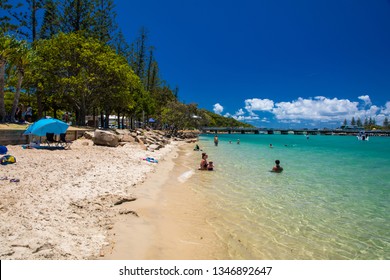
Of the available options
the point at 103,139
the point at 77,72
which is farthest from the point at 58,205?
the point at 77,72

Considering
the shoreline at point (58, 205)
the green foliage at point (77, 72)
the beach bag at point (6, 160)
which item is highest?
the green foliage at point (77, 72)

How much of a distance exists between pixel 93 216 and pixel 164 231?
1672mm

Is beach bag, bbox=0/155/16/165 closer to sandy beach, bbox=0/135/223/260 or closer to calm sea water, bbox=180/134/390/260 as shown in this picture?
sandy beach, bbox=0/135/223/260

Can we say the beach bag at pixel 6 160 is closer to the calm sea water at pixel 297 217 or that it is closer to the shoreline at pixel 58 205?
the shoreline at pixel 58 205

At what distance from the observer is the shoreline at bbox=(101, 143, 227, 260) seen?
5.48 meters

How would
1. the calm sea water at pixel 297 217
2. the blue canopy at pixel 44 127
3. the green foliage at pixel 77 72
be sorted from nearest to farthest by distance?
the calm sea water at pixel 297 217
the blue canopy at pixel 44 127
the green foliage at pixel 77 72

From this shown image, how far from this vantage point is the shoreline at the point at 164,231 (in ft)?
18.0

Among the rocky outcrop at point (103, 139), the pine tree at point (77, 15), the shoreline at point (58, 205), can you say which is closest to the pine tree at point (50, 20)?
the pine tree at point (77, 15)

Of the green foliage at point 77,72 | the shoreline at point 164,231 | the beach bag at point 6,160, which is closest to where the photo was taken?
the shoreline at point 164,231

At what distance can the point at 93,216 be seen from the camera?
6535mm

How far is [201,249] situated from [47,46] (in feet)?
89.9

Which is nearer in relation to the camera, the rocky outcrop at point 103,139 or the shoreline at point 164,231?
the shoreline at point 164,231

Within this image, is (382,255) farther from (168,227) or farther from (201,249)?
(168,227)
